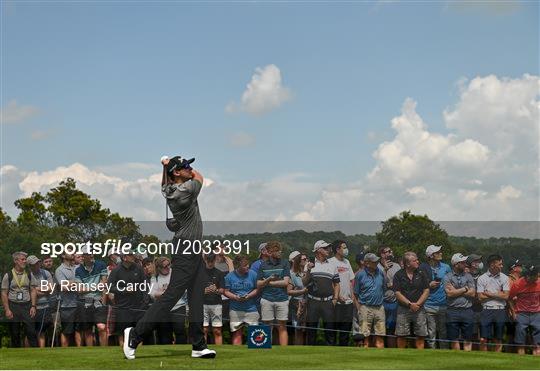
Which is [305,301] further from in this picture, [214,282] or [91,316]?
[91,316]

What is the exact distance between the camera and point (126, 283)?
1644 cm

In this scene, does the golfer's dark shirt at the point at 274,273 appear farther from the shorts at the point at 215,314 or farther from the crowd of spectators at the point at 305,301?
the shorts at the point at 215,314

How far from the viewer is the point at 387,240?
19516 mm

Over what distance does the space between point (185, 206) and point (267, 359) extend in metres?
2.34

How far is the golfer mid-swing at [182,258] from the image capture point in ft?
34.9

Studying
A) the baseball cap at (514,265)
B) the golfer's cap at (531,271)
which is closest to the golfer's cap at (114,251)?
the baseball cap at (514,265)

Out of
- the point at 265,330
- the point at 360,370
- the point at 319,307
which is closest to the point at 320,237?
the point at 319,307

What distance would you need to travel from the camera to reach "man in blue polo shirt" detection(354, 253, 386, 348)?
16234 millimetres

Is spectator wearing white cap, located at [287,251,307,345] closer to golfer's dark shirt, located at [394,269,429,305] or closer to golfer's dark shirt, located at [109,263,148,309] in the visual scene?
golfer's dark shirt, located at [394,269,429,305]

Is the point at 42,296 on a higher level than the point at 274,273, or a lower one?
lower

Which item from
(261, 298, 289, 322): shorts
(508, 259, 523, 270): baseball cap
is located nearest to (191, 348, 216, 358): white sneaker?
(261, 298, 289, 322): shorts

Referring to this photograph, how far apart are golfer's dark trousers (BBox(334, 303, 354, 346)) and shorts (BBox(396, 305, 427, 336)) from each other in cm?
102

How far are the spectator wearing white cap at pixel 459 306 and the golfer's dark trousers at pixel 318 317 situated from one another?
2.42m

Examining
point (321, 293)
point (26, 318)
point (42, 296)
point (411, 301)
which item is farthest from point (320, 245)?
point (26, 318)
